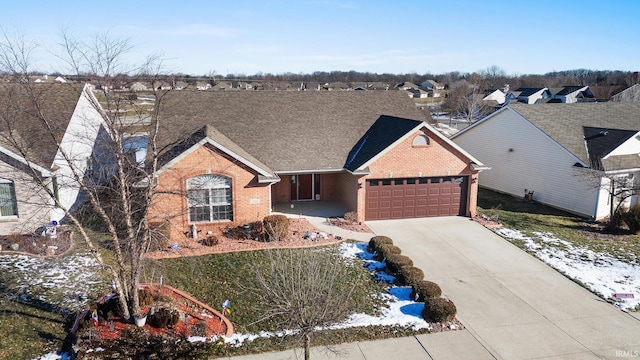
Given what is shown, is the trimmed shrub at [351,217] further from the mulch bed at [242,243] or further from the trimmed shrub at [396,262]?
the trimmed shrub at [396,262]

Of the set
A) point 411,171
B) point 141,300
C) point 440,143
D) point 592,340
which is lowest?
point 592,340

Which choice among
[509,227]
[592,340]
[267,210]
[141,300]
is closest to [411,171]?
[509,227]

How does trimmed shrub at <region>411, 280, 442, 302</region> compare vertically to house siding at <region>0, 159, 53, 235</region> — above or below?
below

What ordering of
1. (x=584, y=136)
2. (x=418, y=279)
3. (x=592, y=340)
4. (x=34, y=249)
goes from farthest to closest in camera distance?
(x=584, y=136), (x=34, y=249), (x=418, y=279), (x=592, y=340)

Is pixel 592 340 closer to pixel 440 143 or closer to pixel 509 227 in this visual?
pixel 509 227

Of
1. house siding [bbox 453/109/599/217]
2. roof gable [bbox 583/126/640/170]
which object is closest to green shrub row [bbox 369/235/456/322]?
Answer: house siding [bbox 453/109/599/217]

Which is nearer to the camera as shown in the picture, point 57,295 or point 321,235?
point 57,295

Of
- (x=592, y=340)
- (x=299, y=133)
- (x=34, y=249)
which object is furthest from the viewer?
(x=299, y=133)

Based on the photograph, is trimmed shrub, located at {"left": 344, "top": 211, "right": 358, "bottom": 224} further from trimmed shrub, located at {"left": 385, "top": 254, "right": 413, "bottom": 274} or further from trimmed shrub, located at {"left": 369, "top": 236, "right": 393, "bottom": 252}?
trimmed shrub, located at {"left": 385, "top": 254, "right": 413, "bottom": 274}
